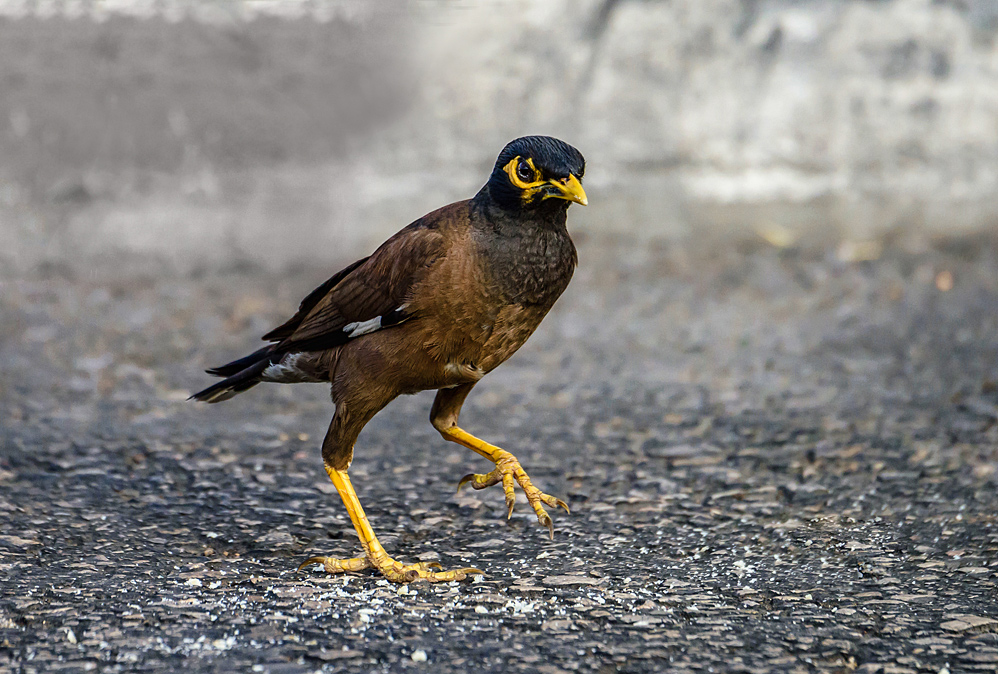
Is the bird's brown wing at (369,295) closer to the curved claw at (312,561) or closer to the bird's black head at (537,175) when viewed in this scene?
the bird's black head at (537,175)

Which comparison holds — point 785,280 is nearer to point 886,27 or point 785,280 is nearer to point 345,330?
point 886,27

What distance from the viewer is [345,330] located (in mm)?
3723

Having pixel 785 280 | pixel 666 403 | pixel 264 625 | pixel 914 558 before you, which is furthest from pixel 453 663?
pixel 785 280

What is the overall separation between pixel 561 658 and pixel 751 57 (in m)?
6.26

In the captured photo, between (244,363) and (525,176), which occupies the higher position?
(525,176)

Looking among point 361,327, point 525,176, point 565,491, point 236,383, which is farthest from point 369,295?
point 565,491

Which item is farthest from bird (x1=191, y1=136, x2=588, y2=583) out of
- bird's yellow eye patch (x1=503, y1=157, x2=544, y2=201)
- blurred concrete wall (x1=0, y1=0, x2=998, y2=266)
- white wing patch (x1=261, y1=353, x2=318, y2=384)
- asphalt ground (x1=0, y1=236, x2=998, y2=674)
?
blurred concrete wall (x1=0, y1=0, x2=998, y2=266)

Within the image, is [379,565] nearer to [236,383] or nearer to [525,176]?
[236,383]

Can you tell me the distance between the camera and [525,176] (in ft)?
11.2

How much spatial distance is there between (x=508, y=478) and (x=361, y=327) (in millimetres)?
728

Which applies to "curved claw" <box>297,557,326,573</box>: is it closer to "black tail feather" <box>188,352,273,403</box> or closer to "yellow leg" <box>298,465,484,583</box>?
"yellow leg" <box>298,465,484,583</box>

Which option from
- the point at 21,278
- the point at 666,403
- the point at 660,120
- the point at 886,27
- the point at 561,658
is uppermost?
the point at 886,27

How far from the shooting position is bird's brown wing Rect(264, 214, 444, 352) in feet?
11.6

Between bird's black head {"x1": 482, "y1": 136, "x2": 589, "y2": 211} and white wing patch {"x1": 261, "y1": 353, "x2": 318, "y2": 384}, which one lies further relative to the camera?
white wing patch {"x1": 261, "y1": 353, "x2": 318, "y2": 384}
